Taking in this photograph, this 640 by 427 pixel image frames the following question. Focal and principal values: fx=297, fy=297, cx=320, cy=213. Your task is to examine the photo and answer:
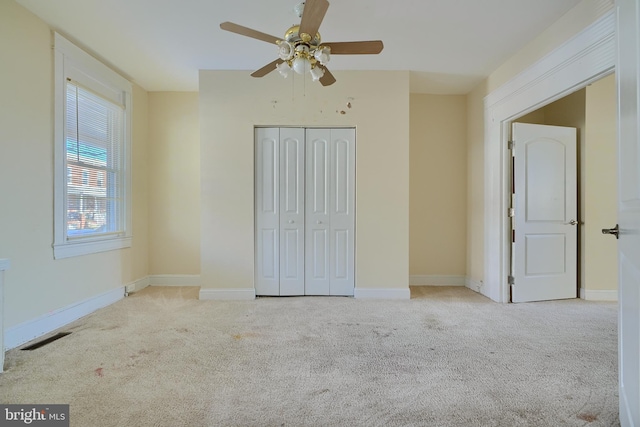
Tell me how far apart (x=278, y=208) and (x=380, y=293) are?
160 cm

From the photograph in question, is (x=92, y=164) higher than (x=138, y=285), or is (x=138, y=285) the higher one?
(x=92, y=164)

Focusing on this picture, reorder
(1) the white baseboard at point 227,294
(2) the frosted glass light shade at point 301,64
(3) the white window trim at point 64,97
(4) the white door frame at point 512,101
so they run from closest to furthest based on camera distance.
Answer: (2) the frosted glass light shade at point 301,64, (4) the white door frame at point 512,101, (3) the white window trim at point 64,97, (1) the white baseboard at point 227,294

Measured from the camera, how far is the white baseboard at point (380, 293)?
140 inches

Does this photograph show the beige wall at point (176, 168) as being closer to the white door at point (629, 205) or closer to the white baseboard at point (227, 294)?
the white baseboard at point (227, 294)

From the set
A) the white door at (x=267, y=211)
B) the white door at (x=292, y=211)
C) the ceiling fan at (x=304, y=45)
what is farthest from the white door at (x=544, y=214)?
the white door at (x=267, y=211)

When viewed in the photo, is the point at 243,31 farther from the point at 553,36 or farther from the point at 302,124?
the point at 553,36

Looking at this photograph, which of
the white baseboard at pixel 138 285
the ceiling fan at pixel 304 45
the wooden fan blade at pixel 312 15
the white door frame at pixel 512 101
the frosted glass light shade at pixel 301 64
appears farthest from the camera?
the white baseboard at pixel 138 285

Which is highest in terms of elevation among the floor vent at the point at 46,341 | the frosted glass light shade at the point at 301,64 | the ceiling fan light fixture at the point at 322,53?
the ceiling fan light fixture at the point at 322,53

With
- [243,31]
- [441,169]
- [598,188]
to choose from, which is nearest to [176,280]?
[243,31]

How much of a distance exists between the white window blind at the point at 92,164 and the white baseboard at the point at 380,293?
9.92 ft

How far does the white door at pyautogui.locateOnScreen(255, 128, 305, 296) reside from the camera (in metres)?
3.61

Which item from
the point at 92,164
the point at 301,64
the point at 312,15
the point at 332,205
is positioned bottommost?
the point at 332,205

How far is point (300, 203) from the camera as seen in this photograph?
362 centimetres

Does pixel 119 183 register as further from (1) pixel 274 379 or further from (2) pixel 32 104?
(1) pixel 274 379
